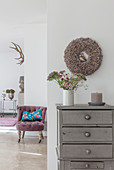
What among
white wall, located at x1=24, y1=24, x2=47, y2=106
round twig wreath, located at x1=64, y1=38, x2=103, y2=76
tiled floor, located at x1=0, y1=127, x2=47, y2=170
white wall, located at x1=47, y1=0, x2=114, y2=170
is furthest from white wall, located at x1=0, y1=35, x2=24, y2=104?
round twig wreath, located at x1=64, y1=38, x2=103, y2=76

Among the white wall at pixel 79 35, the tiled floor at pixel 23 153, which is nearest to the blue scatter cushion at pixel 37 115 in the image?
the tiled floor at pixel 23 153

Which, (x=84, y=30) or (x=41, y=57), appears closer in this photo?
(x=84, y=30)

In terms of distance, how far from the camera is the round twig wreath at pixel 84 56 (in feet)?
7.98

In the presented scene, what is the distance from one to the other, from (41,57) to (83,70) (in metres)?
3.19

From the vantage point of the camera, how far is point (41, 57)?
5.50 metres

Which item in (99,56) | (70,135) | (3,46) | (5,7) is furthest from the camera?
(3,46)

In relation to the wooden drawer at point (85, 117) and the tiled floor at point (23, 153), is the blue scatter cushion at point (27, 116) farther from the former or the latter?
the wooden drawer at point (85, 117)

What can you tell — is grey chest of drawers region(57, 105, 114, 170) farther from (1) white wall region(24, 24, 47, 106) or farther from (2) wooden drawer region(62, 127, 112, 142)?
(1) white wall region(24, 24, 47, 106)

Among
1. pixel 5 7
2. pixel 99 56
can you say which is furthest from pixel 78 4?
pixel 5 7

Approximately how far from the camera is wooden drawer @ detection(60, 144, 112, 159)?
201 centimetres

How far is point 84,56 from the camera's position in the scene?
246 cm

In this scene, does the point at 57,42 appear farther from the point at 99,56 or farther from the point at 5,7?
the point at 5,7

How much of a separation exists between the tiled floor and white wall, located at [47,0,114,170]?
95 cm

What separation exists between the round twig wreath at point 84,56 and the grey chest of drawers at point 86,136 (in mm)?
584
